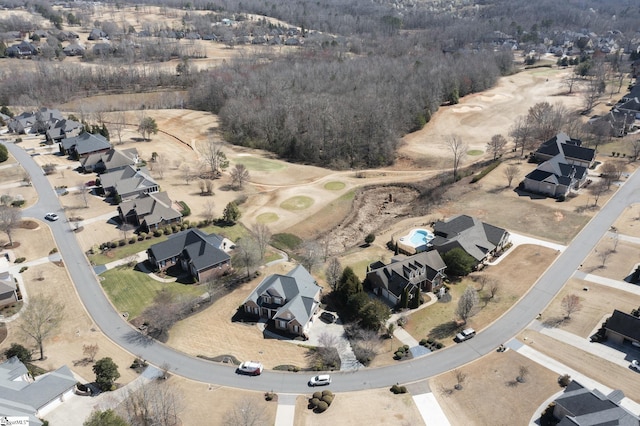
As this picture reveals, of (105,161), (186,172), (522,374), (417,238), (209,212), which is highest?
(105,161)

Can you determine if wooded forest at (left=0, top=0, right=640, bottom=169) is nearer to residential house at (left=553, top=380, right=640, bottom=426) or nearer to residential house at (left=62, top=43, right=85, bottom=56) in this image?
residential house at (left=62, top=43, right=85, bottom=56)

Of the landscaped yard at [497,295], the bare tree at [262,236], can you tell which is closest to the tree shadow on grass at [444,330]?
A: the landscaped yard at [497,295]

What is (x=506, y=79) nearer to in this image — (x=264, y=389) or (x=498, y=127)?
(x=498, y=127)

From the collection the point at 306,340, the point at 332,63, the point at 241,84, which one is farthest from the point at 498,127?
the point at 306,340

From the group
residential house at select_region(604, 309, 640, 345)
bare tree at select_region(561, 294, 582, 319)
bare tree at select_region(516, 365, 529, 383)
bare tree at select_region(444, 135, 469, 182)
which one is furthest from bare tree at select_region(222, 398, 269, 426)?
bare tree at select_region(444, 135, 469, 182)

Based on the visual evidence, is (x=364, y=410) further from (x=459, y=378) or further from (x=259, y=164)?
(x=259, y=164)

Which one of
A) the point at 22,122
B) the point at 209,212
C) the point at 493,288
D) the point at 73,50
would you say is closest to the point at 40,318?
the point at 209,212
